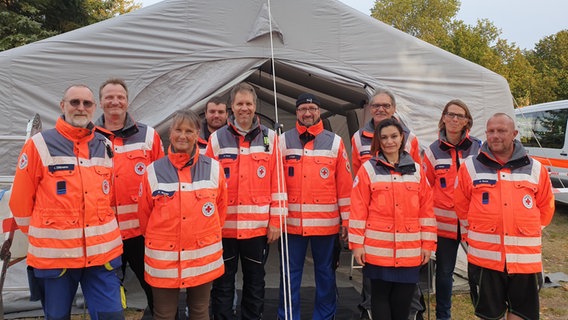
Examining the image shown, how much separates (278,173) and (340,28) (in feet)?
5.50

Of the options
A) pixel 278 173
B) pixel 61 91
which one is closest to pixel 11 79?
pixel 61 91

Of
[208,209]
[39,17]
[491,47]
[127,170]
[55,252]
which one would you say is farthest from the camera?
[491,47]

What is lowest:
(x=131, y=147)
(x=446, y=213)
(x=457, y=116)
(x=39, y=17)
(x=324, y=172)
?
(x=446, y=213)

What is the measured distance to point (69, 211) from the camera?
2.01m

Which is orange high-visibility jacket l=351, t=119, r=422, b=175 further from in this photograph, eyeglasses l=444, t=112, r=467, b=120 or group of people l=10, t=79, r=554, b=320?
eyeglasses l=444, t=112, r=467, b=120

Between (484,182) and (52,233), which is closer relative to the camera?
(52,233)

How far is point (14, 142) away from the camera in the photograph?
3207 mm

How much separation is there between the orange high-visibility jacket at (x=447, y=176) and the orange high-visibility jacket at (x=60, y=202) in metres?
2.24

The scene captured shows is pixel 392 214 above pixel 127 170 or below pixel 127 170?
below

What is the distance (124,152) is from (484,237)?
89.8 inches

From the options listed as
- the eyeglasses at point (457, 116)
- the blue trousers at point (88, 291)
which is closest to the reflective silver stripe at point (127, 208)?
the blue trousers at point (88, 291)

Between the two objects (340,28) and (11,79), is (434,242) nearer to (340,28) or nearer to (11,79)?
(340,28)

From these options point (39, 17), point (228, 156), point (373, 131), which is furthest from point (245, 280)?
point (39, 17)

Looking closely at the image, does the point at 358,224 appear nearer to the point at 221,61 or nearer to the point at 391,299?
the point at 391,299
